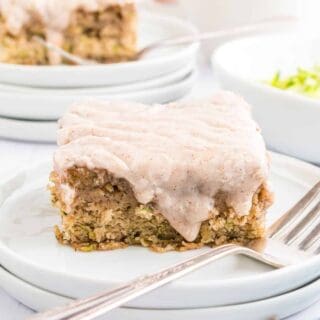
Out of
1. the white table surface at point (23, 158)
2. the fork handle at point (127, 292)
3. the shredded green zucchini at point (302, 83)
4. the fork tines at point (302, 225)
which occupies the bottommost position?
the white table surface at point (23, 158)

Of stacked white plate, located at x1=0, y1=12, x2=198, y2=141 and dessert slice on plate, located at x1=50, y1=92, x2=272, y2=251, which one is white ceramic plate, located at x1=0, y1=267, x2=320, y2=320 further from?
stacked white plate, located at x1=0, y1=12, x2=198, y2=141

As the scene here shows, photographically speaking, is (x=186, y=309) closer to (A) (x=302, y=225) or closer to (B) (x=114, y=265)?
(B) (x=114, y=265)

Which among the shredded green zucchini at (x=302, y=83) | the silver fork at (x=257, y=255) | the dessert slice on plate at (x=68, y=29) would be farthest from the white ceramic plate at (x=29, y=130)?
the silver fork at (x=257, y=255)

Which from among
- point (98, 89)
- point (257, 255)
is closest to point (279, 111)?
point (98, 89)

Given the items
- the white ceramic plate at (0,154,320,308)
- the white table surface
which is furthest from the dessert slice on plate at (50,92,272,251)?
the white table surface

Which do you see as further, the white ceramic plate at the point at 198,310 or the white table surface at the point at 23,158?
the white table surface at the point at 23,158

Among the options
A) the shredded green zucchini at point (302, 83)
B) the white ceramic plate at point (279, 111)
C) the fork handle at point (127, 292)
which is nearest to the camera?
the fork handle at point (127, 292)

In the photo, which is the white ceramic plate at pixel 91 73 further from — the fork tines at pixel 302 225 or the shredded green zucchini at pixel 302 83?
the fork tines at pixel 302 225

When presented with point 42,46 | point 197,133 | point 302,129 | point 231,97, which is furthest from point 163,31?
point 197,133

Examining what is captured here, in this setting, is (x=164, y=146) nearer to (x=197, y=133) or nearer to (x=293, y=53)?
(x=197, y=133)
